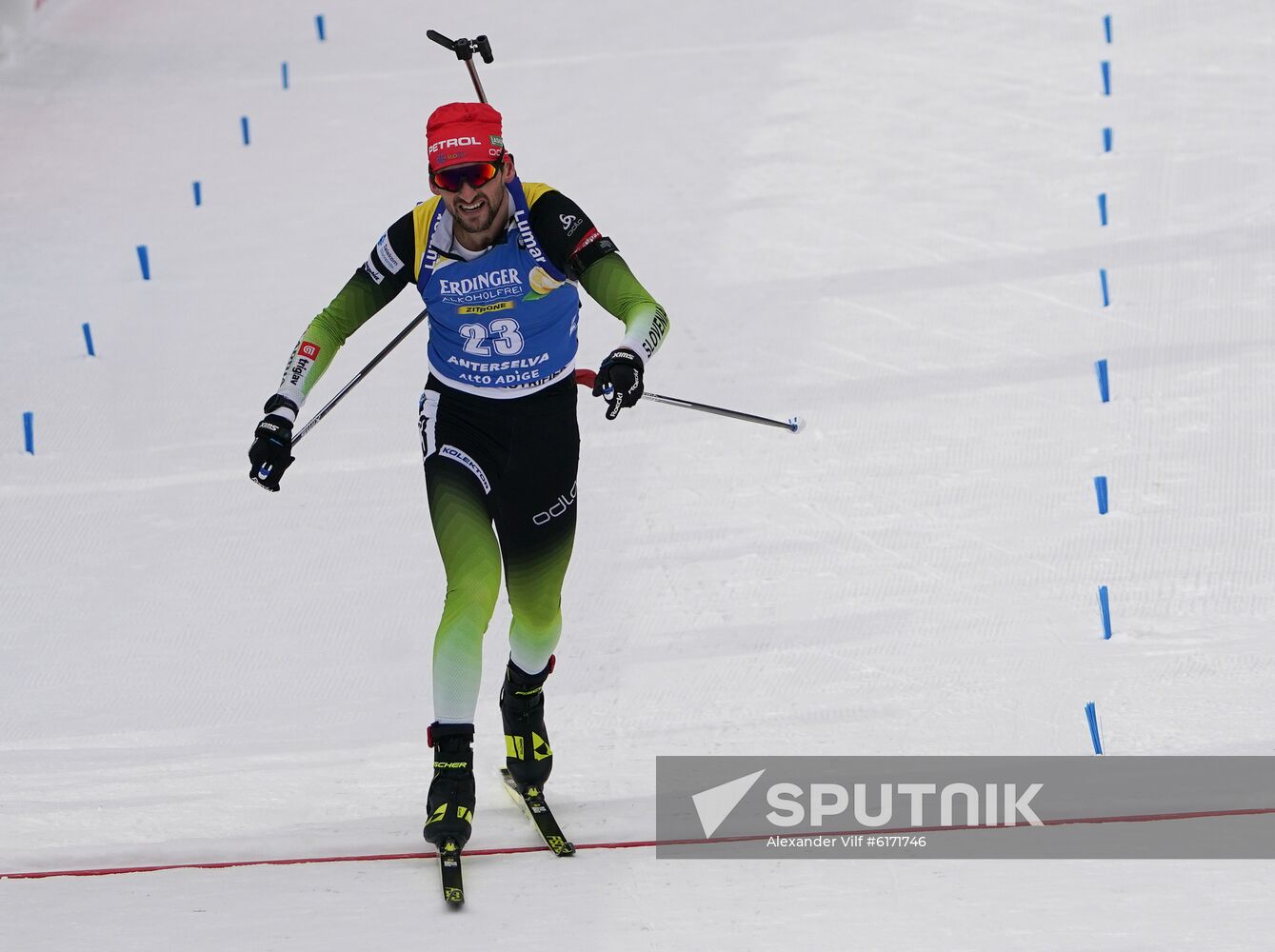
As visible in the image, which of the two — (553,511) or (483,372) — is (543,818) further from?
(483,372)

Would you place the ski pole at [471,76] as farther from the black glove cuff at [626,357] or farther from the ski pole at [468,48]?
the black glove cuff at [626,357]

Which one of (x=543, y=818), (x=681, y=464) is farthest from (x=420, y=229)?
(x=681, y=464)

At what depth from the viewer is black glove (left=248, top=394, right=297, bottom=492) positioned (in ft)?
11.6

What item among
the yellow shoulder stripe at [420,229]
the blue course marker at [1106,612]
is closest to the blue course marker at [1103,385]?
the blue course marker at [1106,612]

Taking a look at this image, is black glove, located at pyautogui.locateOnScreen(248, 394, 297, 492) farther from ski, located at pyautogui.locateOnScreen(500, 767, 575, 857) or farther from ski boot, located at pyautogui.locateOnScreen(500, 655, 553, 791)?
ski, located at pyautogui.locateOnScreen(500, 767, 575, 857)

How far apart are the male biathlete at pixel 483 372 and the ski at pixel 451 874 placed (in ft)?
0.08

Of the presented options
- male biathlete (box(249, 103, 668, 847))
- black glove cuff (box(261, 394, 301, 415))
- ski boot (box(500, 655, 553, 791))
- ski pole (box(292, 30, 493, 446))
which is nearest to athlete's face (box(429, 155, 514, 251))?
male biathlete (box(249, 103, 668, 847))

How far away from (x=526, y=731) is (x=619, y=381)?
35.0 inches

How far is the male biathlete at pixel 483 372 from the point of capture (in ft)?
11.6

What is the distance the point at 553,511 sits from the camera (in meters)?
3.75

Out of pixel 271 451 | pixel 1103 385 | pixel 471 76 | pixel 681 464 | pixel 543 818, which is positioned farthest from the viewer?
pixel 1103 385

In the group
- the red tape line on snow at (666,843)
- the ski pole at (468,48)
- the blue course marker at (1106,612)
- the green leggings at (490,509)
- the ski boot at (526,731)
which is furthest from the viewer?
the blue course marker at (1106,612)

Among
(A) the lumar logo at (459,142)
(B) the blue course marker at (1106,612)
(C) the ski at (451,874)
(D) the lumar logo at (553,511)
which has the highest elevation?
(A) the lumar logo at (459,142)

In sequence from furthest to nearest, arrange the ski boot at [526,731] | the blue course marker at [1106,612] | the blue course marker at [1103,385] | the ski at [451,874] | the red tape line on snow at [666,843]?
the blue course marker at [1103,385] → the blue course marker at [1106,612] → the ski boot at [526,731] → the red tape line on snow at [666,843] → the ski at [451,874]
